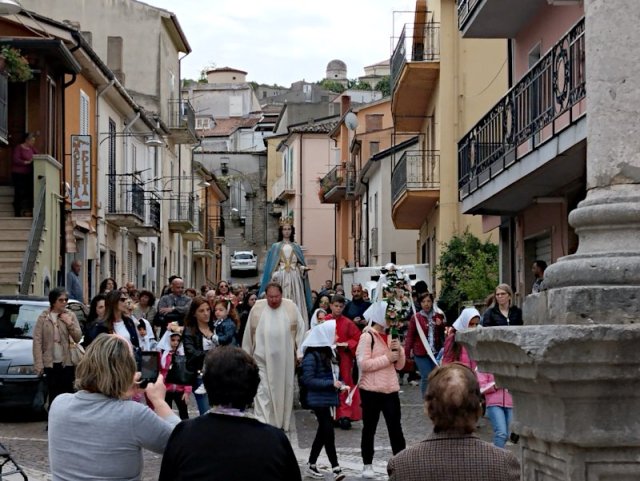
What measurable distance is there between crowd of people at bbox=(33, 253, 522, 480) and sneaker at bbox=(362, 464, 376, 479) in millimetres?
50

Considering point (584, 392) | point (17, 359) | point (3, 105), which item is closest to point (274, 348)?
point (17, 359)

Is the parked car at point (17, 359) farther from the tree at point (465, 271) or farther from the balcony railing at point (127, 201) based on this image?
the balcony railing at point (127, 201)

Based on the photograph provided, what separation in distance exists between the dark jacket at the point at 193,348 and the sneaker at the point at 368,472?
235 cm

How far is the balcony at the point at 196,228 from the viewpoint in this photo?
5809 centimetres

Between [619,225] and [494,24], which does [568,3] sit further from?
[619,225]

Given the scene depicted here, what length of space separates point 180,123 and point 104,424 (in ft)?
155

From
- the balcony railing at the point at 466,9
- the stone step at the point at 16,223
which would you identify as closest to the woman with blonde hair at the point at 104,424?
the balcony railing at the point at 466,9

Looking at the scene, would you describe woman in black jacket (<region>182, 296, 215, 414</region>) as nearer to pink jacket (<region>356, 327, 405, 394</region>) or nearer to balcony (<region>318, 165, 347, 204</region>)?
pink jacket (<region>356, 327, 405, 394</region>)

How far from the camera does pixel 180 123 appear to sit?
52.9 m

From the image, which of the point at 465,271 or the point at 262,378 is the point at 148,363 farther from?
the point at 465,271

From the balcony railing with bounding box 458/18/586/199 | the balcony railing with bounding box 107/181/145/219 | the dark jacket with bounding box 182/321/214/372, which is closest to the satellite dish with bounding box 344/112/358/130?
the balcony railing with bounding box 107/181/145/219

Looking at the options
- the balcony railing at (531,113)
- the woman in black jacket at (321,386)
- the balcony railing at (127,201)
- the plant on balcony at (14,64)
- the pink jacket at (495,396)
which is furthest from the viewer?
the balcony railing at (127,201)

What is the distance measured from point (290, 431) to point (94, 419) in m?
10.2

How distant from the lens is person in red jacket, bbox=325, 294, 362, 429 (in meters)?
16.6
